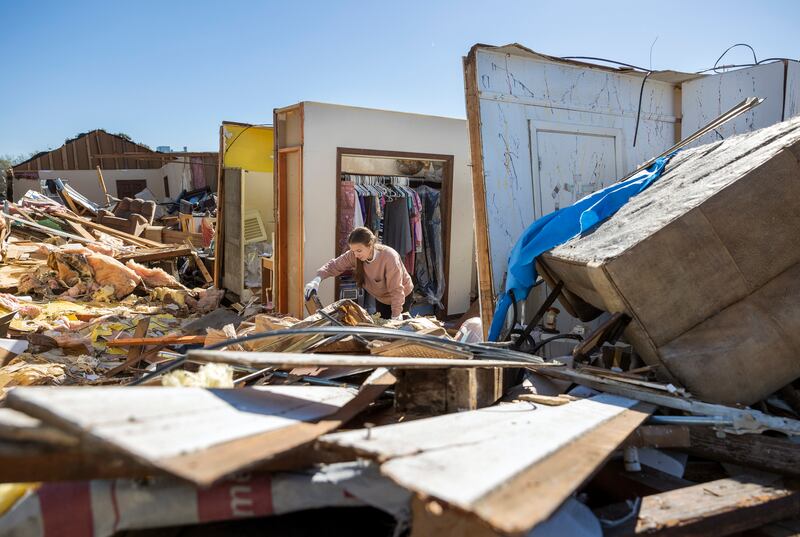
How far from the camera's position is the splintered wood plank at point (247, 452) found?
3.94 feet

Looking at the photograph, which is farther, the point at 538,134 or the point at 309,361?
the point at 538,134

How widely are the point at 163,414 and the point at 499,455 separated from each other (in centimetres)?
93

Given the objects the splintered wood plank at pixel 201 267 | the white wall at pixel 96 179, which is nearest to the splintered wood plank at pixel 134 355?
the splintered wood plank at pixel 201 267

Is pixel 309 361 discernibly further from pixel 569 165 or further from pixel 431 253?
pixel 431 253

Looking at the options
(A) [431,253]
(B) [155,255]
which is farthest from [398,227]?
(B) [155,255]

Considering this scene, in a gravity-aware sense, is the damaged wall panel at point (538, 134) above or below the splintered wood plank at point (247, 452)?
above

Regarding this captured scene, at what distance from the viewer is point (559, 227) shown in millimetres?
3857

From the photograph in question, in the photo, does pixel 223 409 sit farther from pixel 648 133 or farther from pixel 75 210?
pixel 75 210

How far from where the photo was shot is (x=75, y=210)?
701 inches

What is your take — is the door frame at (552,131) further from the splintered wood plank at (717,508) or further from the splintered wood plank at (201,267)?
the splintered wood plank at (201,267)

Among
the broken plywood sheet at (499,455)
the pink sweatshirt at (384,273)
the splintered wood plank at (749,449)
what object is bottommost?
the splintered wood plank at (749,449)

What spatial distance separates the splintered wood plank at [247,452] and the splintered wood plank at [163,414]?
2cm

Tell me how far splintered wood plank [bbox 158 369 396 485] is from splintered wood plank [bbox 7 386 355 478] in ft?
0.08

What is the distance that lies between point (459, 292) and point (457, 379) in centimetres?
668
